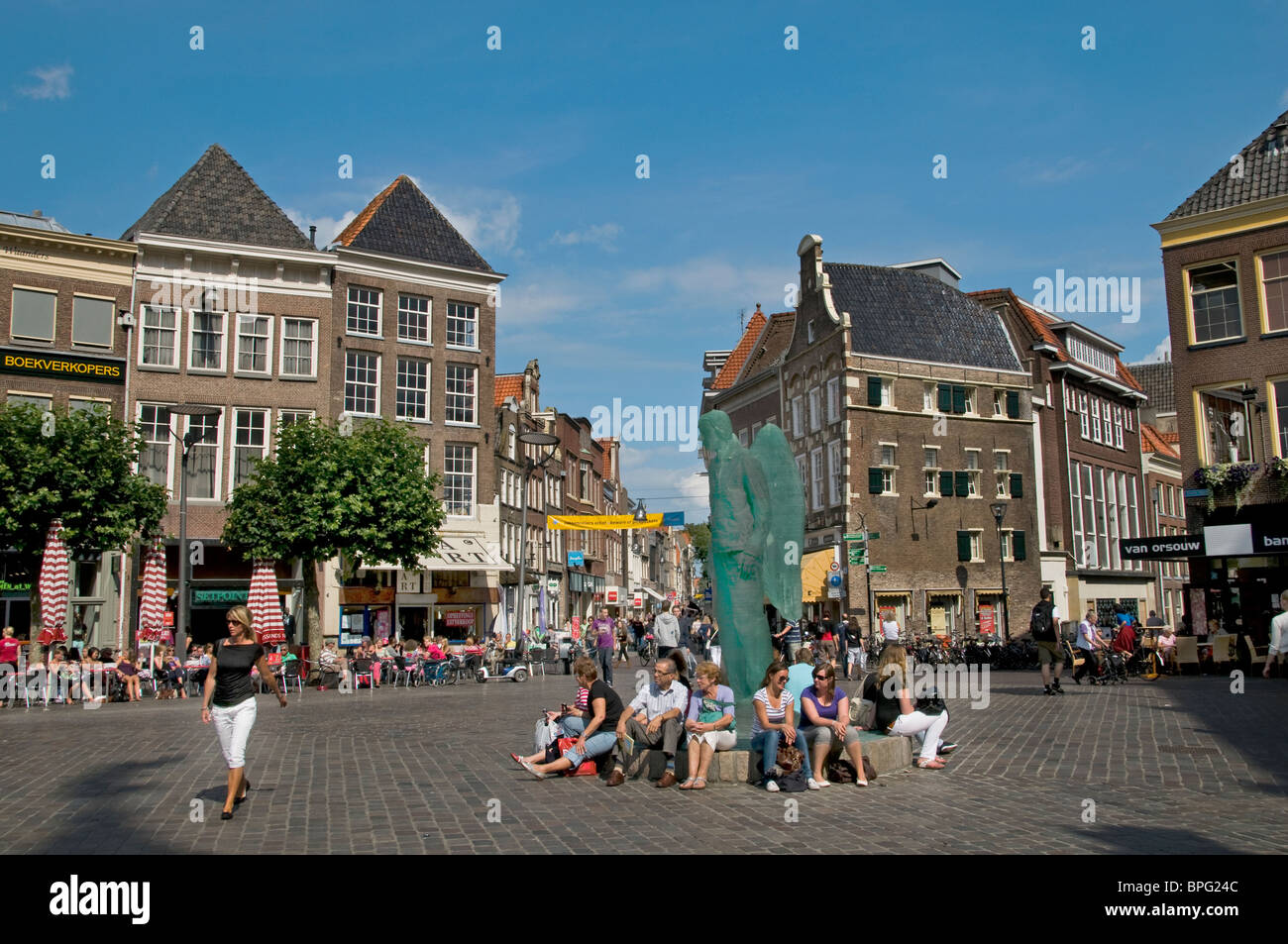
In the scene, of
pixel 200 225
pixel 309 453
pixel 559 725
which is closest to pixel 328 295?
pixel 200 225

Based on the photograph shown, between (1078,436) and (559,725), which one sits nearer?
(559,725)

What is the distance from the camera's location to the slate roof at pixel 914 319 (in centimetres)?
4528

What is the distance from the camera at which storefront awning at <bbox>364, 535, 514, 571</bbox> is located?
3850 centimetres

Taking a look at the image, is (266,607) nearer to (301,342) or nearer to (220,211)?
(301,342)

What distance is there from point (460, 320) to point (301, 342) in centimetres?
650

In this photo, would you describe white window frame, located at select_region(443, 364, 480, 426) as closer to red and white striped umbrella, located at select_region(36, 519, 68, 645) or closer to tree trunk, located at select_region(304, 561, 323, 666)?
tree trunk, located at select_region(304, 561, 323, 666)

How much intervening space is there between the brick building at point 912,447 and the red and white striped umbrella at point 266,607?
78.2 feet

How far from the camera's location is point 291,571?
36062 millimetres

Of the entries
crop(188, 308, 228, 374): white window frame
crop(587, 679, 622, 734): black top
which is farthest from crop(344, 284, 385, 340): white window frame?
crop(587, 679, 622, 734): black top

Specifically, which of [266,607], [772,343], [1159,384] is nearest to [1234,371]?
[266,607]

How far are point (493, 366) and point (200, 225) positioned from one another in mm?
11690

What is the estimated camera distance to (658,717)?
35.3ft

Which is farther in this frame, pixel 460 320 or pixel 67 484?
pixel 460 320
